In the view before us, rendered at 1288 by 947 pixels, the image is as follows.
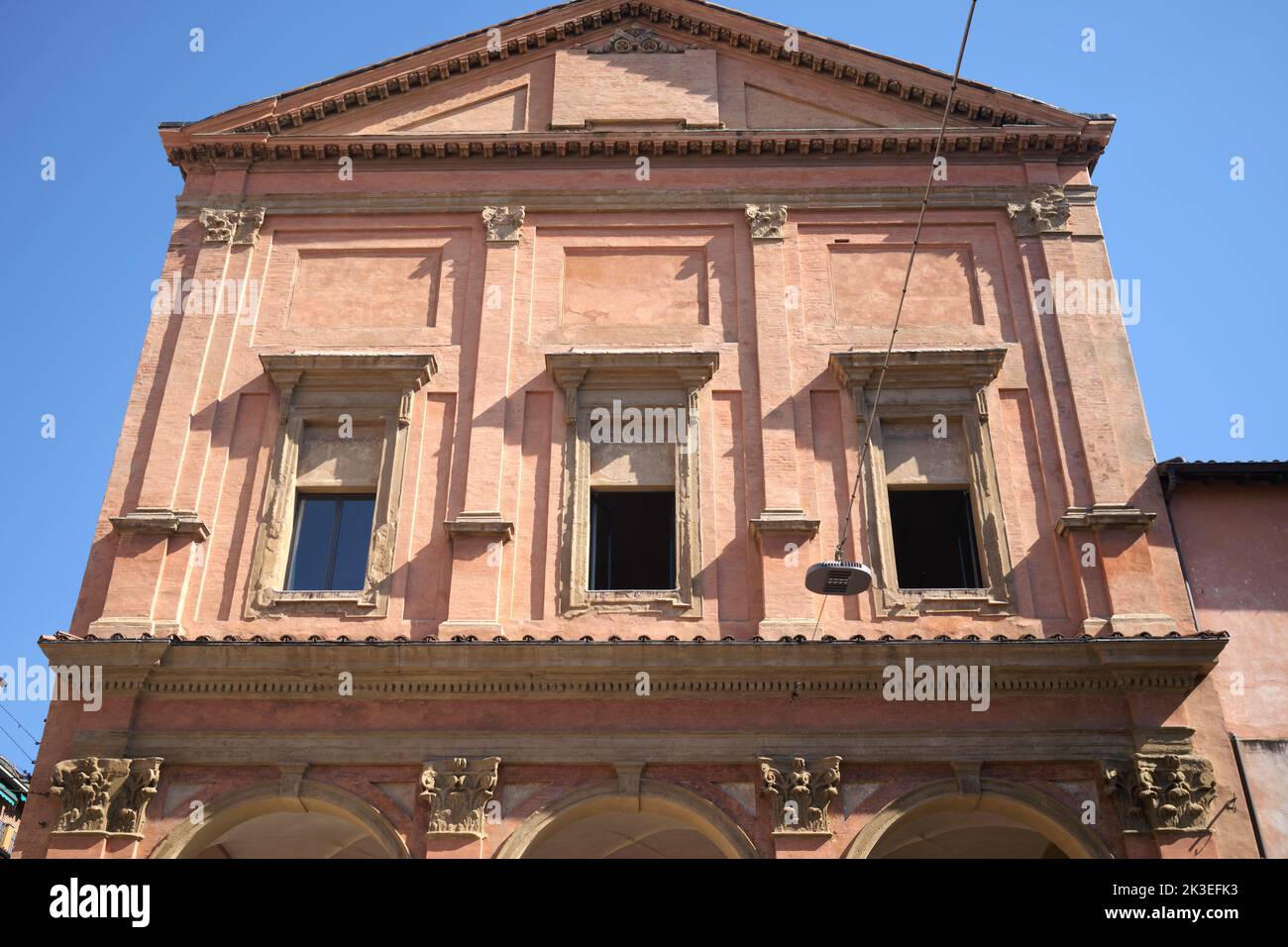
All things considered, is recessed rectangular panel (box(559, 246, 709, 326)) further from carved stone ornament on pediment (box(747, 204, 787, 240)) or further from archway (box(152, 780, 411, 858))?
archway (box(152, 780, 411, 858))

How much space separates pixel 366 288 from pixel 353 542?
13.3 feet

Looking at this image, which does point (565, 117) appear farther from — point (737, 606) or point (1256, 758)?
point (1256, 758)

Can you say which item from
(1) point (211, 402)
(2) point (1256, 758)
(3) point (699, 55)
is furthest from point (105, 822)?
(3) point (699, 55)

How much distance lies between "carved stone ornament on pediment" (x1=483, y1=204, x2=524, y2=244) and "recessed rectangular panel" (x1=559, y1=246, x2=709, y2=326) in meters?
0.80

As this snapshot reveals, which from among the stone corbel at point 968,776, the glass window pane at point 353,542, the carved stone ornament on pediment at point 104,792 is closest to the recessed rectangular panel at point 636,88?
the glass window pane at point 353,542

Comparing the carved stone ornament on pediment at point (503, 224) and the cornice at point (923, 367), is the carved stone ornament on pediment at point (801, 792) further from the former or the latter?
the carved stone ornament on pediment at point (503, 224)

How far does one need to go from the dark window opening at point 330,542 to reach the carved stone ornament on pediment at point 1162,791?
29.8ft

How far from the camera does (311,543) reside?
1587cm

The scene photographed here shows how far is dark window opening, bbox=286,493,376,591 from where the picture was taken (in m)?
15.6

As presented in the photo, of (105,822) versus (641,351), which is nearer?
(105,822)

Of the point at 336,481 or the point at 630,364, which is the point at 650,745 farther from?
the point at 336,481

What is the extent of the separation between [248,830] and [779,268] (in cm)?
1015

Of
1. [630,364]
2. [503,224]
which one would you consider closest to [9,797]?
[503,224]
